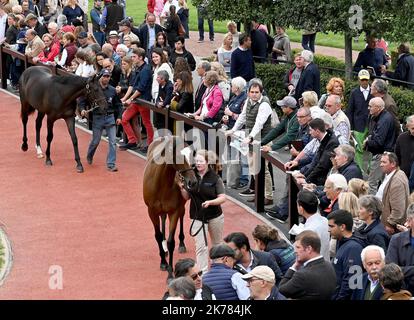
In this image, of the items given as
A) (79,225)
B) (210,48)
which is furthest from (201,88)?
(210,48)

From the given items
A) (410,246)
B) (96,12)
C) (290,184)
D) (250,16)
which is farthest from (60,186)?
(96,12)

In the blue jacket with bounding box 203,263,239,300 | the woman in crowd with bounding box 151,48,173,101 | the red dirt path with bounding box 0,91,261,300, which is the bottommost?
the red dirt path with bounding box 0,91,261,300

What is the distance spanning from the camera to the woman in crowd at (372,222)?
11172 millimetres

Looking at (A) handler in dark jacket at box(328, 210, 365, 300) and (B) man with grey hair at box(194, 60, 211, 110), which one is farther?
(B) man with grey hair at box(194, 60, 211, 110)

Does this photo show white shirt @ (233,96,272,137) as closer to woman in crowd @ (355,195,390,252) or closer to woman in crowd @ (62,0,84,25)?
woman in crowd @ (355,195,390,252)

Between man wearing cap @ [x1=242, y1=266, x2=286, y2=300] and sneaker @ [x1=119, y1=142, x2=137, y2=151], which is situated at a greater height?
man wearing cap @ [x1=242, y1=266, x2=286, y2=300]

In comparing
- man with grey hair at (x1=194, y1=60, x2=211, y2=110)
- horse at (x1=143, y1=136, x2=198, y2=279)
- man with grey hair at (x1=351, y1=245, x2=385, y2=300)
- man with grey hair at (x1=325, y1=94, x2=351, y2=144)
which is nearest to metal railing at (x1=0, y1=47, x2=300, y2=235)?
man with grey hair at (x1=194, y1=60, x2=211, y2=110)

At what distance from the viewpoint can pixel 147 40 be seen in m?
24.6

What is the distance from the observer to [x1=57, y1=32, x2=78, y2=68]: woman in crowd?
22109 mm

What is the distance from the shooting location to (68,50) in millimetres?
22109

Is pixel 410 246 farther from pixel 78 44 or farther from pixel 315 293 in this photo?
pixel 78 44

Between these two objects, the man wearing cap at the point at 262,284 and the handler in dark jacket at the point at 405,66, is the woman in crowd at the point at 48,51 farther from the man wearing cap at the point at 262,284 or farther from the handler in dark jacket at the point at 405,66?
the man wearing cap at the point at 262,284

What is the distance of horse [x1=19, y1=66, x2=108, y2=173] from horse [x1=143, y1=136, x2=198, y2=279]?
4403 mm
